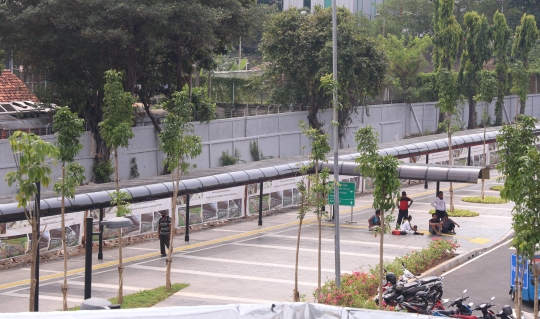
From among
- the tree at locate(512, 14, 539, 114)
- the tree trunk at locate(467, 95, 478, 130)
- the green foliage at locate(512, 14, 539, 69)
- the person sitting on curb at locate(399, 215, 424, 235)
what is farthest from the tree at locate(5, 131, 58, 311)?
the green foliage at locate(512, 14, 539, 69)

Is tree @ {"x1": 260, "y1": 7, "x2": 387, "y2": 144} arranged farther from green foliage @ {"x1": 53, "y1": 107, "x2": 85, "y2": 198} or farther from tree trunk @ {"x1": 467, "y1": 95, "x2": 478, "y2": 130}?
green foliage @ {"x1": 53, "y1": 107, "x2": 85, "y2": 198}

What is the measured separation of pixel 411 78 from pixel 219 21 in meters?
27.0

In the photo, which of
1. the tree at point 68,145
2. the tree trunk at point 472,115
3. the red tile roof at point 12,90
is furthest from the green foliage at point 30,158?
the tree trunk at point 472,115

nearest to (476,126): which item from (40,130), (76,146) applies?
(40,130)

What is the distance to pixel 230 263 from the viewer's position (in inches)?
846

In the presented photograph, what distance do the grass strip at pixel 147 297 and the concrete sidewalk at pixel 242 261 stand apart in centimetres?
20

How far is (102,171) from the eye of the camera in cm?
3456

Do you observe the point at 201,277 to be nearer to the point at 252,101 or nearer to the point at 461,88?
the point at 252,101

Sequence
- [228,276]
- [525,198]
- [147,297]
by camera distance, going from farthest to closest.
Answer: [228,276]
[147,297]
[525,198]

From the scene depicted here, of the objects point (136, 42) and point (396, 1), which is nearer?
point (136, 42)

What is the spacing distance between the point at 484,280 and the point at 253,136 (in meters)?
25.0

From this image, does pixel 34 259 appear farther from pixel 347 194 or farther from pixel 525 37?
pixel 525 37

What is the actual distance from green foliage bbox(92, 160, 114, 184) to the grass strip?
17.1 metres

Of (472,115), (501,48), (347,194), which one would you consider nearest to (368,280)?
(347,194)
